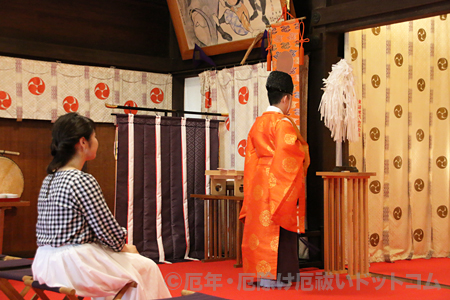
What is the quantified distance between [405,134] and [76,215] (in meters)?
4.40

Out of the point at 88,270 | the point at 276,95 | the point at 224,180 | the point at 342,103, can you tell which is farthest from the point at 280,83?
the point at 88,270

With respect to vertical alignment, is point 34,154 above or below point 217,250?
above

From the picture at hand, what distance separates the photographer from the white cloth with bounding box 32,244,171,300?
2.36 m

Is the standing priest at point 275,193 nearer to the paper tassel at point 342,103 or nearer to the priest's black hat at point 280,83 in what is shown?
the priest's black hat at point 280,83

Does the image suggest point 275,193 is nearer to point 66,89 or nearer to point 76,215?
point 76,215

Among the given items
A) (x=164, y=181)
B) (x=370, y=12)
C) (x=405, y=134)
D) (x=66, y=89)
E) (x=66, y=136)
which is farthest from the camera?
(x=66, y=89)

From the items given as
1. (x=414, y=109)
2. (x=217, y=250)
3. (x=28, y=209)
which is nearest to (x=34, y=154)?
(x=28, y=209)

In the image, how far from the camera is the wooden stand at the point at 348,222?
459cm

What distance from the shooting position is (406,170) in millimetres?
5812

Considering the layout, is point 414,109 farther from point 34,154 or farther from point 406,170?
point 34,154

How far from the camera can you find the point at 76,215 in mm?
2379

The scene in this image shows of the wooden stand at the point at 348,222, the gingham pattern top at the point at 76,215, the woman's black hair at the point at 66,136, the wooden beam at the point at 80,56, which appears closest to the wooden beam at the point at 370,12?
the wooden stand at the point at 348,222

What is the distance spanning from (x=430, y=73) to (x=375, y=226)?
1.90m

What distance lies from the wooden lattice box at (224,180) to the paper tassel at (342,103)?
123 centimetres
